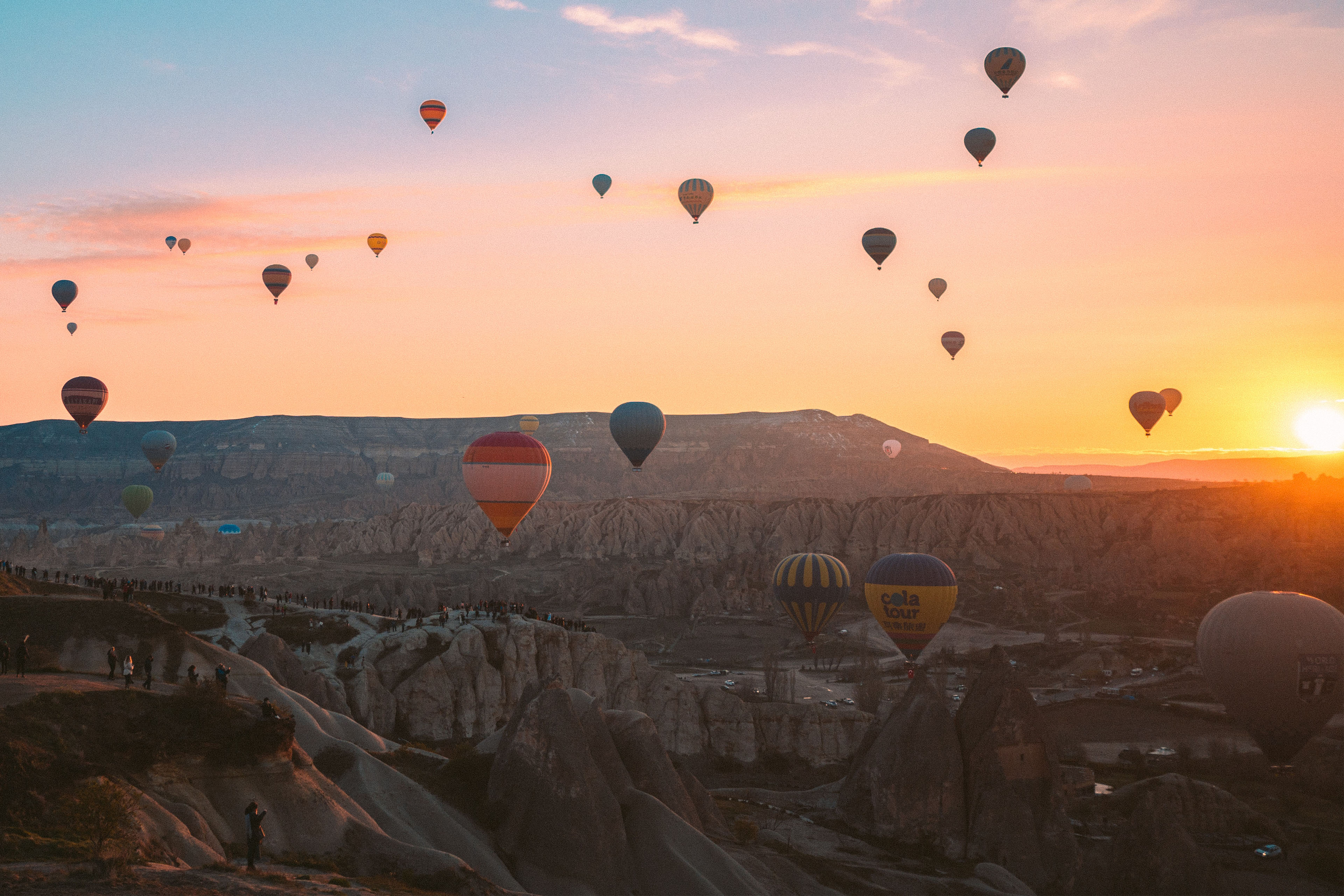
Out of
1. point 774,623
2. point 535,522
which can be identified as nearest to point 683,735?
point 774,623

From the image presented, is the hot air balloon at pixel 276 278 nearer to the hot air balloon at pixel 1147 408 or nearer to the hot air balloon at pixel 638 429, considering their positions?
the hot air balloon at pixel 638 429

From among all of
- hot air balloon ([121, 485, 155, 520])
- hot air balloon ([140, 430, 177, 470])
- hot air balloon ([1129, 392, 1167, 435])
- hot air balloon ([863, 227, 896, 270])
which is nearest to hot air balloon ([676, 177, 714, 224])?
hot air balloon ([863, 227, 896, 270])

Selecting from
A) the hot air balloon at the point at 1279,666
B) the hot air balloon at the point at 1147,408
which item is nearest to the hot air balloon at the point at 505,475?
the hot air balloon at the point at 1279,666

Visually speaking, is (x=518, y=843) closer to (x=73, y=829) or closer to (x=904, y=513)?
(x=73, y=829)

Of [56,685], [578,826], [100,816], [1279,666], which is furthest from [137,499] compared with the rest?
[100,816]

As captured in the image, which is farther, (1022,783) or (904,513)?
(904,513)

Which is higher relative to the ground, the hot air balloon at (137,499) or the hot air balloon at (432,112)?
the hot air balloon at (432,112)
